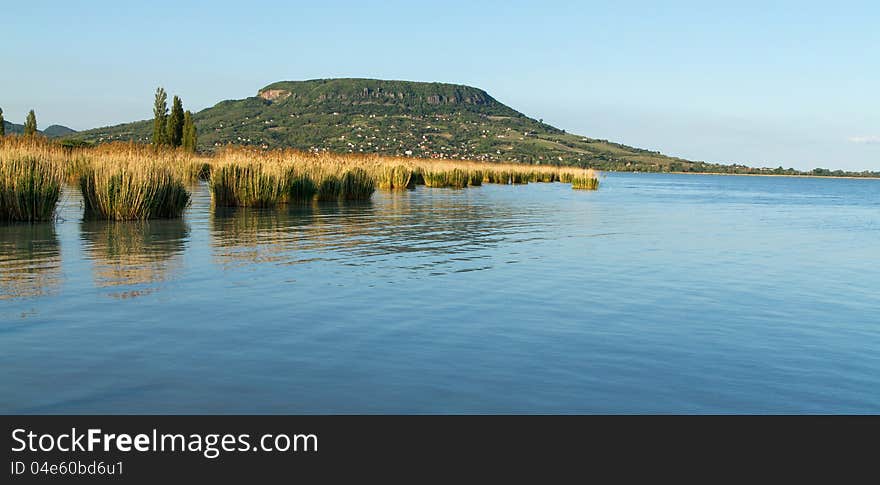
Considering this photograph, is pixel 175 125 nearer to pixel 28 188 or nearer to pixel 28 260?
pixel 28 188

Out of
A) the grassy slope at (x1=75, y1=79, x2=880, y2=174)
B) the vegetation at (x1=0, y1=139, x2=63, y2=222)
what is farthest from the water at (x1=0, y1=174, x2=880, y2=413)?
the grassy slope at (x1=75, y1=79, x2=880, y2=174)

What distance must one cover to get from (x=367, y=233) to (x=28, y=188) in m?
6.82

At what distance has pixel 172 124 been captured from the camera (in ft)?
217

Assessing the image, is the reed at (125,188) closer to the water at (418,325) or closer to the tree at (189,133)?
the water at (418,325)

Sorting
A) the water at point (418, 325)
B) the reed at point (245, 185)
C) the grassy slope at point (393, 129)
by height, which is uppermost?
the grassy slope at point (393, 129)

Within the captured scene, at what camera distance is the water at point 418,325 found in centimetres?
571

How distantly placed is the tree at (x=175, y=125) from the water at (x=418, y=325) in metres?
51.6

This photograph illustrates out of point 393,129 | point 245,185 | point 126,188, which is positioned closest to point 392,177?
point 245,185

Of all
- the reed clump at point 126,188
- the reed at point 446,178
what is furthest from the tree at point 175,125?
the reed clump at point 126,188

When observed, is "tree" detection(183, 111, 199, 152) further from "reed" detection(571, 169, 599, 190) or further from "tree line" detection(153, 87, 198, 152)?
"reed" detection(571, 169, 599, 190)

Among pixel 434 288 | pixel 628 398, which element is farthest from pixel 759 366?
pixel 434 288

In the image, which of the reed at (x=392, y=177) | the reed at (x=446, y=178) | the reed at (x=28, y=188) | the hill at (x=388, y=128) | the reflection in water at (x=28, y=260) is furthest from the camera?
the hill at (x=388, y=128)
